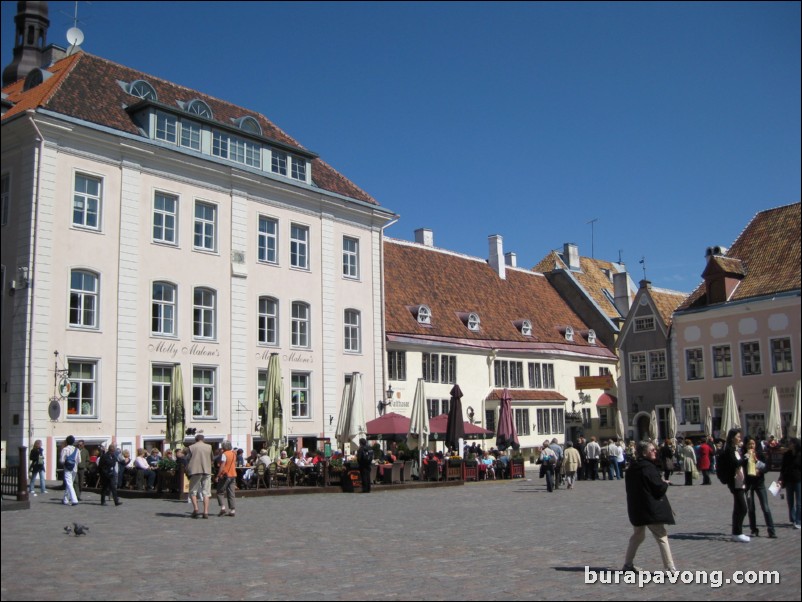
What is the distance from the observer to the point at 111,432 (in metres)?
25.5

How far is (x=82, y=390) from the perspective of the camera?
25.2 meters

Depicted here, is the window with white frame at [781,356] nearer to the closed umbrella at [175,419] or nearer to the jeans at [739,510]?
the jeans at [739,510]

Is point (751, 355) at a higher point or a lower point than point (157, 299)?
lower

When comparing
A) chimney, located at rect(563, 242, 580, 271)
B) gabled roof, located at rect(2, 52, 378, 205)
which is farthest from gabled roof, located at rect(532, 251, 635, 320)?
gabled roof, located at rect(2, 52, 378, 205)

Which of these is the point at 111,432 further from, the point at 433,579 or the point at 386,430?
the point at 433,579

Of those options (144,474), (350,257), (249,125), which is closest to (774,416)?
(144,474)

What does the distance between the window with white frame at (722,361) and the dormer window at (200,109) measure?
26963mm

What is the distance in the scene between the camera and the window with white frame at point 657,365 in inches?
288

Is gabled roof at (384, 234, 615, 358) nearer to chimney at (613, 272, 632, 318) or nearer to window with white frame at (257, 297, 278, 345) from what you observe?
chimney at (613, 272, 632, 318)

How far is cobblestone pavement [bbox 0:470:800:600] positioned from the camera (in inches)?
228

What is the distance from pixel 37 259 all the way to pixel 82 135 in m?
4.10

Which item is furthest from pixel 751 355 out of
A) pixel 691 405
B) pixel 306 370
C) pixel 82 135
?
pixel 306 370

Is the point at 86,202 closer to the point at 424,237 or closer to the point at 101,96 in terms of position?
the point at 101,96

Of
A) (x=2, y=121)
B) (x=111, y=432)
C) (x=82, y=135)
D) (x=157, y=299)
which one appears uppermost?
(x=82, y=135)
